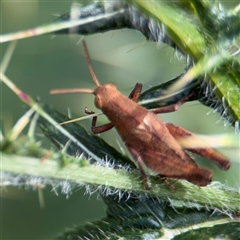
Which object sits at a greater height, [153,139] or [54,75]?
[54,75]

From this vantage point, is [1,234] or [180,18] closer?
[180,18]

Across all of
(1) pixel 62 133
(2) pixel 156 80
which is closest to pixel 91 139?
(1) pixel 62 133

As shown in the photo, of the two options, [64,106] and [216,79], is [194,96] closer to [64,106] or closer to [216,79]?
[216,79]

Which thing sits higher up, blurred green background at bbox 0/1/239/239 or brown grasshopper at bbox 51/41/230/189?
blurred green background at bbox 0/1/239/239

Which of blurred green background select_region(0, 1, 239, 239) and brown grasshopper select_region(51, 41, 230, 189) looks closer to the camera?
brown grasshopper select_region(51, 41, 230, 189)
